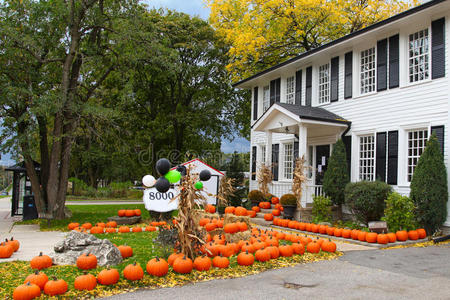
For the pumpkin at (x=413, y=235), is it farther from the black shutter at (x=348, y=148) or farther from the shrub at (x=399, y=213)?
the black shutter at (x=348, y=148)

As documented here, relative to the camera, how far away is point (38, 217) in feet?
47.3

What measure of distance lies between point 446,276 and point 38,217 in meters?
13.6

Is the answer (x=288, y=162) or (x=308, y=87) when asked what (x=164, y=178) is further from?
(x=288, y=162)

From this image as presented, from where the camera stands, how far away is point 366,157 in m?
13.2

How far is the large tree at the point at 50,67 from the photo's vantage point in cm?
1253

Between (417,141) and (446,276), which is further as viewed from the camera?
(417,141)

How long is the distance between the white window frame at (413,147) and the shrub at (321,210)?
8.49ft

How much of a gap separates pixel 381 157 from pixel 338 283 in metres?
7.59

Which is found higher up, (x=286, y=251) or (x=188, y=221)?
(x=188, y=221)

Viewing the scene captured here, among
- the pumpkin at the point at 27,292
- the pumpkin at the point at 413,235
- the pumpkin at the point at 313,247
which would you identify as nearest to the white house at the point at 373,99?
the pumpkin at the point at 413,235

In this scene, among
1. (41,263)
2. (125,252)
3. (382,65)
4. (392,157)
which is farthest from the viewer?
(382,65)

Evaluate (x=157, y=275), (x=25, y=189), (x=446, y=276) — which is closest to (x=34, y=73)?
(x=25, y=189)

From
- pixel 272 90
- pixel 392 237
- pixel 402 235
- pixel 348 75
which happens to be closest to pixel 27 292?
pixel 392 237

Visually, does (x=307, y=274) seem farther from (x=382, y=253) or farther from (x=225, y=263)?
(x=382, y=253)
